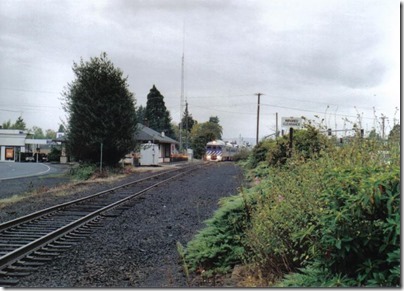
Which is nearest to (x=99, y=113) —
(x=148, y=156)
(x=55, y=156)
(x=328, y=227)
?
(x=148, y=156)

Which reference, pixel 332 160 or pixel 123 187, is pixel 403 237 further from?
pixel 123 187

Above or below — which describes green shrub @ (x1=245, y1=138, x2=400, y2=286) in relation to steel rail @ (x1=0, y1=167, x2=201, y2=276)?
above

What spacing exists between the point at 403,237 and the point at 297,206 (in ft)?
4.57

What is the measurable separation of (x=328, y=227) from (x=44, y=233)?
6250mm

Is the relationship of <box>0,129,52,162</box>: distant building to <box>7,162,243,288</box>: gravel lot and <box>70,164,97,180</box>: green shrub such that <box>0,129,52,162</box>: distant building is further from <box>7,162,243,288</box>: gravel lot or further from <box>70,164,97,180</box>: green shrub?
<box>7,162,243,288</box>: gravel lot

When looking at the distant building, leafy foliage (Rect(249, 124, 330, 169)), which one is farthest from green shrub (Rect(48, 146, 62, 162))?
leafy foliage (Rect(249, 124, 330, 169))

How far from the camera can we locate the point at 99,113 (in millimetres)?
25969

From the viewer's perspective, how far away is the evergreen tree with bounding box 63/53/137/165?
25656 millimetres

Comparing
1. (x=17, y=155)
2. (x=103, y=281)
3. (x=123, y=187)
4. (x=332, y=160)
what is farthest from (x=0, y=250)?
(x=17, y=155)

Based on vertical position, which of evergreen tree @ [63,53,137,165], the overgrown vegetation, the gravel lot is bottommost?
the gravel lot

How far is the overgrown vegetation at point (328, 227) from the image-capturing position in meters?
2.68

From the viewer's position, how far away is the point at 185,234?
7988 mm

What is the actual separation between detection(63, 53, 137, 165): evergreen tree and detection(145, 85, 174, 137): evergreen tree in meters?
51.0

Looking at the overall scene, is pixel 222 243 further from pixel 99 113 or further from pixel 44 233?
pixel 99 113
